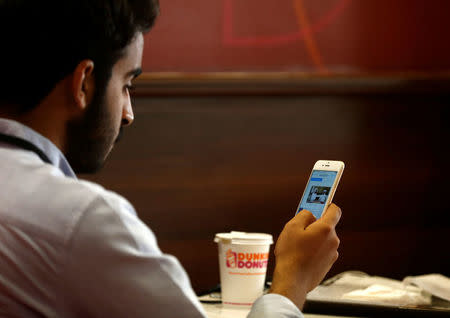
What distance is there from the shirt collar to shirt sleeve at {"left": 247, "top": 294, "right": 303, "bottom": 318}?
0.32 meters

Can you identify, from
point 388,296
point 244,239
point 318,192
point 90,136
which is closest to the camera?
point 90,136

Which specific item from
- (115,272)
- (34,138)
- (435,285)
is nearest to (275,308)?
(115,272)

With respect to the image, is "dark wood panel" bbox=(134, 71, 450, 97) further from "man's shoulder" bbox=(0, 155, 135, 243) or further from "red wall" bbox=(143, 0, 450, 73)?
"man's shoulder" bbox=(0, 155, 135, 243)

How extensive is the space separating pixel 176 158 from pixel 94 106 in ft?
4.42

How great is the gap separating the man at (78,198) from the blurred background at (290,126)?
44.7 inches

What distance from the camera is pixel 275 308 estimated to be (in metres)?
0.99

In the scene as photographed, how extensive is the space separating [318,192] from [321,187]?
0.01 m

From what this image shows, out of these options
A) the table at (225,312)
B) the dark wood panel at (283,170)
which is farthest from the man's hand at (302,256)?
the dark wood panel at (283,170)

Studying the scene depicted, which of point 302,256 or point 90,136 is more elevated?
point 90,136

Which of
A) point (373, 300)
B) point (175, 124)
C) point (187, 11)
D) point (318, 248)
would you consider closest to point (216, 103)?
point (175, 124)

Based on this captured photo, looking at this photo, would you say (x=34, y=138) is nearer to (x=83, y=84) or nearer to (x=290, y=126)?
(x=83, y=84)

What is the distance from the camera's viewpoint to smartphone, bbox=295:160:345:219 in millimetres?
1298

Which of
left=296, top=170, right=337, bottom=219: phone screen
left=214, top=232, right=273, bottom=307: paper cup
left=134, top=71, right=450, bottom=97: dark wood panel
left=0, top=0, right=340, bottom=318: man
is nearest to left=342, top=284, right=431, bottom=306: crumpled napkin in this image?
left=214, top=232, right=273, bottom=307: paper cup

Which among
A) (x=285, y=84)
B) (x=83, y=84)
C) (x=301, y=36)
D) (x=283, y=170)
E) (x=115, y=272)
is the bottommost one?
(x=283, y=170)
